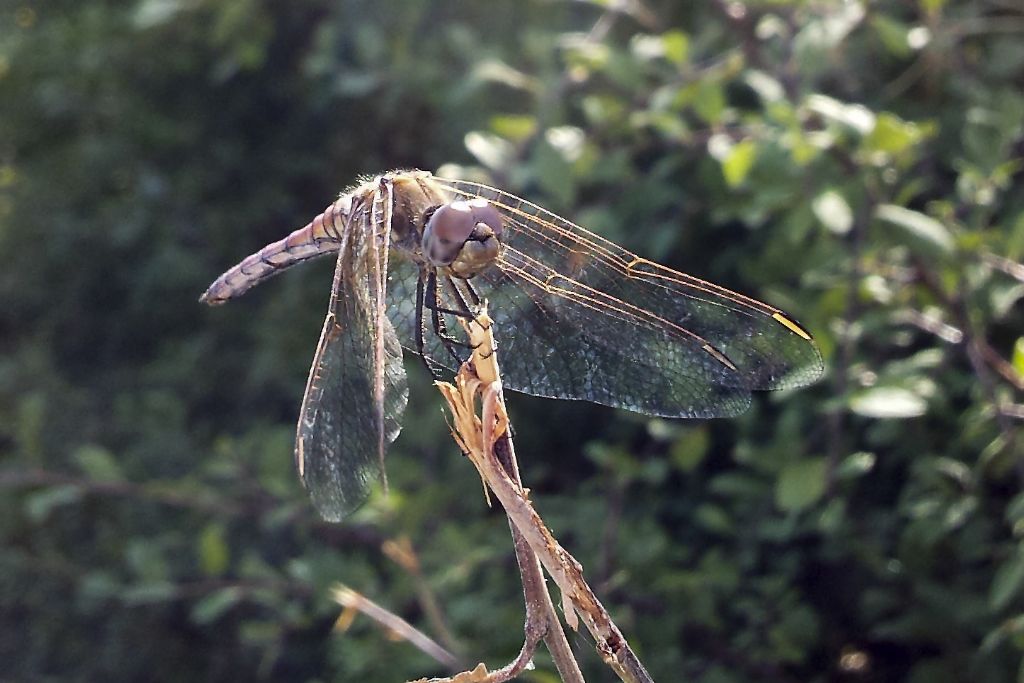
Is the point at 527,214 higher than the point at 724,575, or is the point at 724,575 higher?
the point at 527,214

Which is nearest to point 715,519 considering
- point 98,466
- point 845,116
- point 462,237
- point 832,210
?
point 832,210

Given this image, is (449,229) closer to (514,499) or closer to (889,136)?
(514,499)

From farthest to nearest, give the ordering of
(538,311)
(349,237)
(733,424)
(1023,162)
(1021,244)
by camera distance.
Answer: (733,424) < (1023,162) < (1021,244) < (538,311) < (349,237)

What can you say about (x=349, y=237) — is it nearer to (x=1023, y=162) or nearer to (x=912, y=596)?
(x=912, y=596)

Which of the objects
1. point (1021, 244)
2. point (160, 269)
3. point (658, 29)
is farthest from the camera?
point (160, 269)

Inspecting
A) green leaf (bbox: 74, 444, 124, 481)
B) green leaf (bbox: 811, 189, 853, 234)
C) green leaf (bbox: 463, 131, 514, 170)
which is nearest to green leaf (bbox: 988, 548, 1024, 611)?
green leaf (bbox: 811, 189, 853, 234)

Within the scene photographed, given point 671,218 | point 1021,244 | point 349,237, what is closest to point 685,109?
point 671,218

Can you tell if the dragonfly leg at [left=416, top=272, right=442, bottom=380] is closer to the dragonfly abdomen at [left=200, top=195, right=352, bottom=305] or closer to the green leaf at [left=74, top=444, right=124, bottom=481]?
the dragonfly abdomen at [left=200, top=195, right=352, bottom=305]
